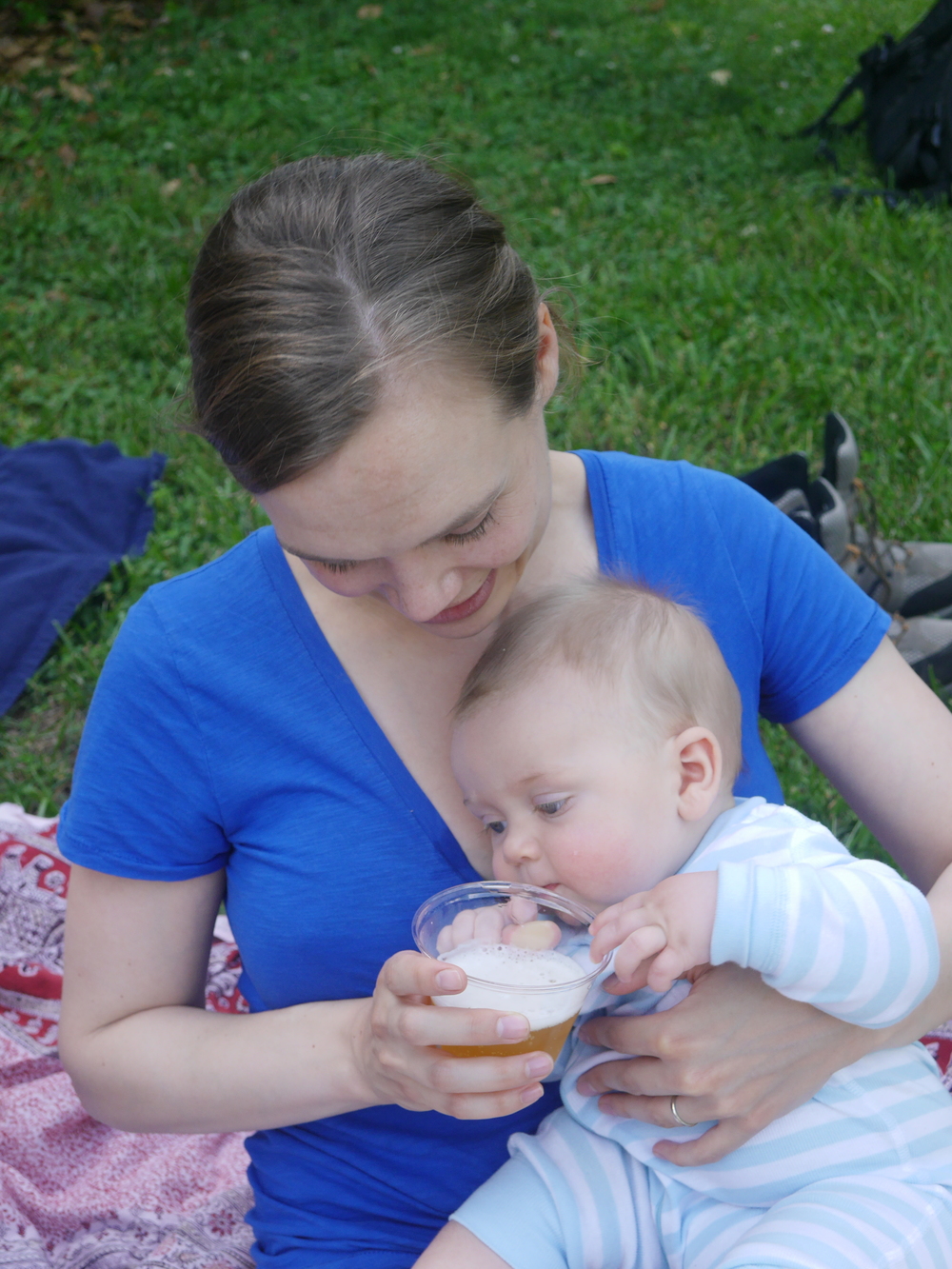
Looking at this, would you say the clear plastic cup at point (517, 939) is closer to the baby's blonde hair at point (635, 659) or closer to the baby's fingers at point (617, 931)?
the baby's fingers at point (617, 931)

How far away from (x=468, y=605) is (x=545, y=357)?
1.33 ft

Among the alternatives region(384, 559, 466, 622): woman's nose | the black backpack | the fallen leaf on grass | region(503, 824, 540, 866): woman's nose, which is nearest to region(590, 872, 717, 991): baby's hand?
Result: region(503, 824, 540, 866): woman's nose

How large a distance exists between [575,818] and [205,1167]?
1.12 m

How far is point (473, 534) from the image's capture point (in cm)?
157

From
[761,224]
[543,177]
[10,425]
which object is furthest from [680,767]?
[543,177]

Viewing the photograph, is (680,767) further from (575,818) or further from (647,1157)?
(647,1157)

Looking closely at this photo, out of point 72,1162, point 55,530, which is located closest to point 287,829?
point 72,1162

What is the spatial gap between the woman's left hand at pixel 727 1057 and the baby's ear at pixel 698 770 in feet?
0.77

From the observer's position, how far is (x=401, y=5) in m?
8.40

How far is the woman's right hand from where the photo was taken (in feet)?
4.19

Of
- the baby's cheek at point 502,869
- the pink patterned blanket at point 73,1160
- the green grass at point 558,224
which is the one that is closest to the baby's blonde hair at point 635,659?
the baby's cheek at point 502,869

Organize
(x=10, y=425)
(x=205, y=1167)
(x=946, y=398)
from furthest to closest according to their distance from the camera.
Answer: (x=10, y=425) → (x=946, y=398) → (x=205, y=1167)

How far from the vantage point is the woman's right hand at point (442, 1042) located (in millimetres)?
1278

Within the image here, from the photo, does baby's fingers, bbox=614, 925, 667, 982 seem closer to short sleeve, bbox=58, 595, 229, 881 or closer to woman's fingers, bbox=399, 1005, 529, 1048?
woman's fingers, bbox=399, 1005, 529, 1048
